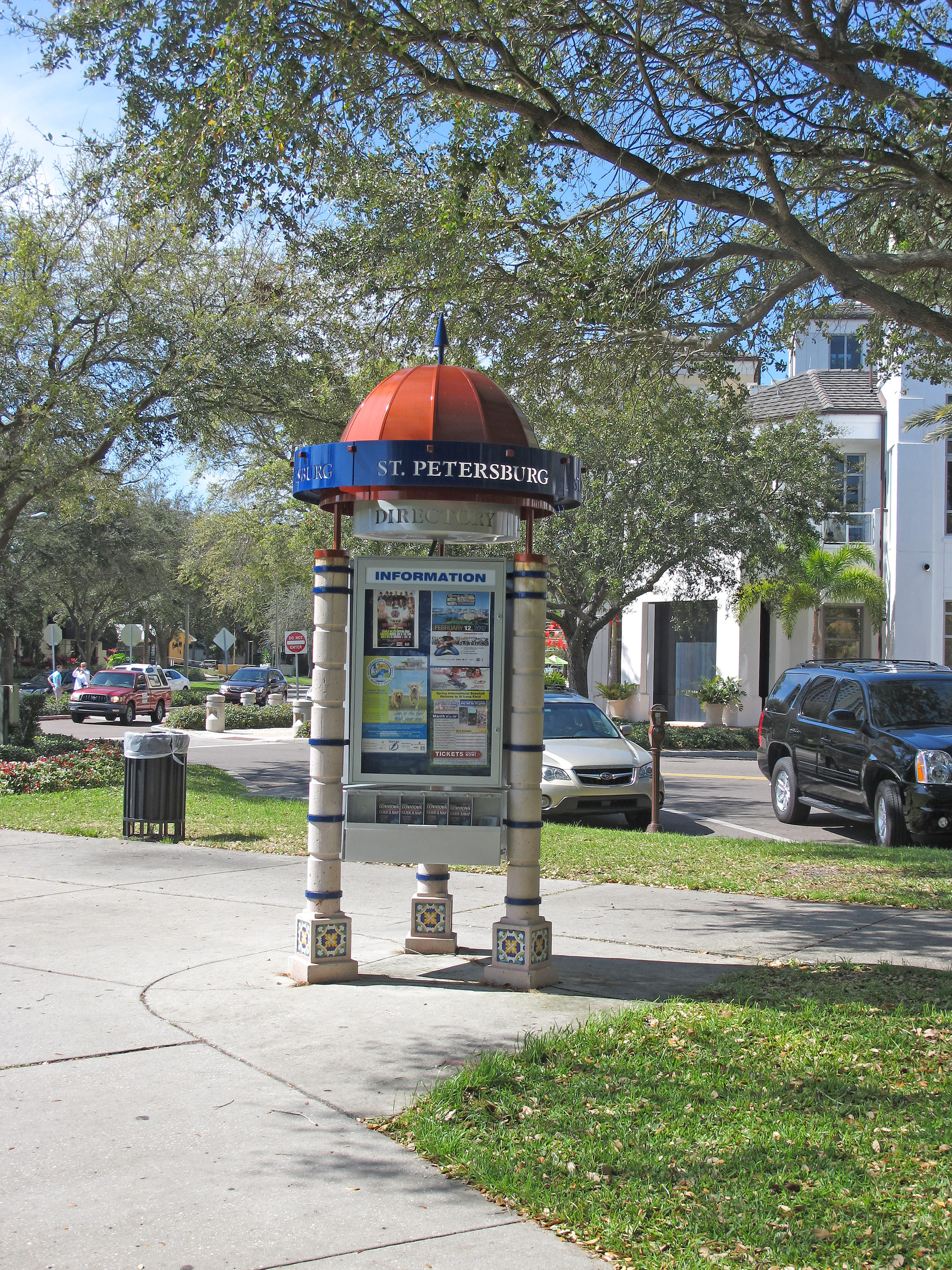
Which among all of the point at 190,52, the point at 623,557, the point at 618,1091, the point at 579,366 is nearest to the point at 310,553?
the point at 623,557

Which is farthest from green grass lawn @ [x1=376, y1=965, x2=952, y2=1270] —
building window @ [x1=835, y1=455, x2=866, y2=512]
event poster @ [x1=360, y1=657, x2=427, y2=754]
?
building window @ [x1=835, y1=455, x2=866, y2=512]

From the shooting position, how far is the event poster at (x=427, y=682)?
260 inches

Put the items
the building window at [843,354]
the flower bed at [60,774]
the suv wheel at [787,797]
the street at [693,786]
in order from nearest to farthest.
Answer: the street at [693,786]
the suv wheel at [787,797]
the flower bed at [60,774]
the building window at [843,354]

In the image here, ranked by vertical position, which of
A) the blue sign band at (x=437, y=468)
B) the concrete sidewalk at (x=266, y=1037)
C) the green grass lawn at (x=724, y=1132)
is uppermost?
the blue sign band at (x=437, y=468)

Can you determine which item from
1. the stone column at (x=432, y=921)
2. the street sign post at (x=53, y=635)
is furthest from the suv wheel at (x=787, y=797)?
the street sign post at (x=53, y=635)

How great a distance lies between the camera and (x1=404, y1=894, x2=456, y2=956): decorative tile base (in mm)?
7090

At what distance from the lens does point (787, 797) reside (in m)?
15.1

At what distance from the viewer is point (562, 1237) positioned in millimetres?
3619

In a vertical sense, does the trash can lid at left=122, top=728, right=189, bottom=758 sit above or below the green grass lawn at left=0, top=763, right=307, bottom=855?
above

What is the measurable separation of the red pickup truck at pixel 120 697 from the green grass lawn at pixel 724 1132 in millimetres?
34582

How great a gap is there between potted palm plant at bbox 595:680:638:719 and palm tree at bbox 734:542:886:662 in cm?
444

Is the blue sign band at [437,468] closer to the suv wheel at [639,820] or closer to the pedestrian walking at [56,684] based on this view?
the suv wheel at [639,820]

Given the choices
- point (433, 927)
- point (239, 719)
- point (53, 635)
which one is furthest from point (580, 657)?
point (433, 927)

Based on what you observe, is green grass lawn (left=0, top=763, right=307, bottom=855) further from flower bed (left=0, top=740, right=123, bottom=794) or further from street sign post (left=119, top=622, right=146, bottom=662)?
street sign post (left=119, top=622, right=146, bottom=662)
